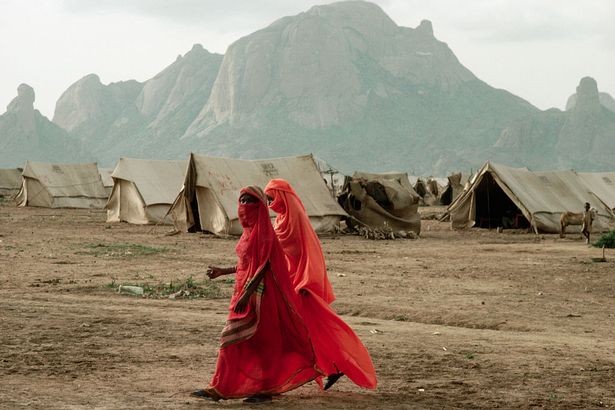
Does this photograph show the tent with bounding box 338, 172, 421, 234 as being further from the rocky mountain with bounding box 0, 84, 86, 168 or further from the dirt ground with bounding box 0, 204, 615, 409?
the rocky mountain with bounding box 0, 84, 86, 168

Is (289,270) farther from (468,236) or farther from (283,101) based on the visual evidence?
(283,101)

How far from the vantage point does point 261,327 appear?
6102 millimetres

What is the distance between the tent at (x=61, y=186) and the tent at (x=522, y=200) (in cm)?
1777

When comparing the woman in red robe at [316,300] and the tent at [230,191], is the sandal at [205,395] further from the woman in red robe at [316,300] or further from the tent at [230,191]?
the tent at [230,191]

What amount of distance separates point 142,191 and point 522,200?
415 inches

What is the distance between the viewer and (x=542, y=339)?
870 centimetres

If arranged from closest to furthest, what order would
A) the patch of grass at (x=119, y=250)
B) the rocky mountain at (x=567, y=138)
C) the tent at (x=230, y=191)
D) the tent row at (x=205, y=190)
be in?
the patch of grass at (x=119, y=250)
the tent at (x=230, y=191)
the tent row at (x=205, y=190)
the rocky mountain at (x=567, y=138)

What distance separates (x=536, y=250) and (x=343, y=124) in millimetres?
128644

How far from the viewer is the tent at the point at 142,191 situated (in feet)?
91.4

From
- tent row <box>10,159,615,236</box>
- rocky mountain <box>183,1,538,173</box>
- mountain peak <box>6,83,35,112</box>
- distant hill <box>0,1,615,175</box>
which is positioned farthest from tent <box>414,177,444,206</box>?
mountain peak <box>6,83,35,112</box>

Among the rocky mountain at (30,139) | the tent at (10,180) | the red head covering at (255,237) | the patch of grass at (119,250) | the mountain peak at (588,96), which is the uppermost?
the mountain peak at (588,96)

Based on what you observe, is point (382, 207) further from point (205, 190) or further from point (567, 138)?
point (567, 138)

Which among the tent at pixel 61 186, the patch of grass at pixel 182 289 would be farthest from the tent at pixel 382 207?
the tent at pixel 61 186

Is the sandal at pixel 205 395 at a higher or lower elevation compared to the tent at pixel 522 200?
lower
